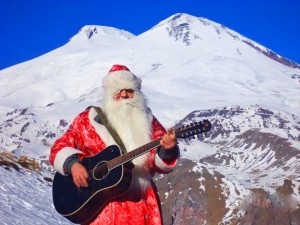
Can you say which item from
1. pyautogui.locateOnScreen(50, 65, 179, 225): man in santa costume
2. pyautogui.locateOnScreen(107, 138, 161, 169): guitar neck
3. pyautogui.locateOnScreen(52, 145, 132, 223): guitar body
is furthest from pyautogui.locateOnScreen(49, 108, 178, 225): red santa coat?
pyautogui.locateOnScreen(107, 138, 161, 169): guitar neck

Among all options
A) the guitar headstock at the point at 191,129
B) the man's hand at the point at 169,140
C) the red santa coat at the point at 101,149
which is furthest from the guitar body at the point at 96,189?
the guitar headstock at the point at 191,129

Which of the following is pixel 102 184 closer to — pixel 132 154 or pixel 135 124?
pixel 132 154

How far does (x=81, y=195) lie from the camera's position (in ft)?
15.2

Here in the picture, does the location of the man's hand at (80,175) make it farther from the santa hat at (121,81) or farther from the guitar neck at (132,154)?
the santa hat at (121,81)

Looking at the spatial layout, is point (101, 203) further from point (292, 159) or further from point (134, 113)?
point (292, 159)

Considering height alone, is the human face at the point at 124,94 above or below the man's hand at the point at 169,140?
above

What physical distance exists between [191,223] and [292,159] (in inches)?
2397

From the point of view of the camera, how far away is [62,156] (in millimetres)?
4828

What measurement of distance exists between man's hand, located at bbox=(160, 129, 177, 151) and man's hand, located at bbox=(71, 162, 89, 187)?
2.14 feet

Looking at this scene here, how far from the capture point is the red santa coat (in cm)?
466

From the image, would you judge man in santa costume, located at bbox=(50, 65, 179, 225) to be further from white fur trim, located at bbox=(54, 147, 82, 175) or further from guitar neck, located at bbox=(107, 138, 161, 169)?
guitar neck, located at bbox=(107, 138, 161, 169)

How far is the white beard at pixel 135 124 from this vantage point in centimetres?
484

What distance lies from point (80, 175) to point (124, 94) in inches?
38.2

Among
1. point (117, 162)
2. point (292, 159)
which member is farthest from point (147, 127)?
point (292, 159)
